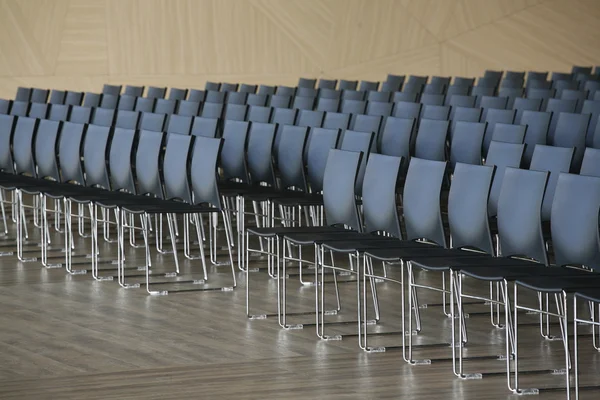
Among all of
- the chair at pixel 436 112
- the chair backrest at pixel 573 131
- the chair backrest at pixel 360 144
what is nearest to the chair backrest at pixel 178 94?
the chair at pixel 436 112

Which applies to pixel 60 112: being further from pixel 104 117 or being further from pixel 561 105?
pixel 561 105

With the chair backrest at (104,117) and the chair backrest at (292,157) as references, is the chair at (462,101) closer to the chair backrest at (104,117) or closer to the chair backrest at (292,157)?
the chair backrest at (292,157)

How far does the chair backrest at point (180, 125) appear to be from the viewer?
9.14 m

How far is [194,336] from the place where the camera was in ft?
19.9

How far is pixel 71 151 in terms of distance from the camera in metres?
8.84

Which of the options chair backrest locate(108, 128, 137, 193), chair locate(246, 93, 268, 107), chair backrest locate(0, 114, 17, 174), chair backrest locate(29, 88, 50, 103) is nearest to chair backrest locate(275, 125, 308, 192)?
chair backrest locate(108, 128, 137, 193)

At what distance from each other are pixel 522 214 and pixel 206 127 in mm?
3933

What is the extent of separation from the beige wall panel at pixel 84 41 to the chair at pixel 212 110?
19.7 ft

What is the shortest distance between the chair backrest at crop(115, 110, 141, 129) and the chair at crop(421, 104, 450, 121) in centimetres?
247

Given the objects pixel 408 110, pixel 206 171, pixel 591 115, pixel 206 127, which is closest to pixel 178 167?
pixel 206 171

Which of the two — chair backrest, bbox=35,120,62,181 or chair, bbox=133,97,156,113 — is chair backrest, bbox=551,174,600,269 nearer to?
chair backrest, bbox=35,120,62,181

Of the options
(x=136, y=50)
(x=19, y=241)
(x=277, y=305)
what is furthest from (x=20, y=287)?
(x=136, y=50)

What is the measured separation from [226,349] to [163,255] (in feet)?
9.56

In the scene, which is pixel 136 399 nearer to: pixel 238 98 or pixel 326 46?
pixel 238 98
